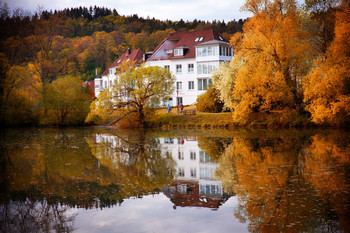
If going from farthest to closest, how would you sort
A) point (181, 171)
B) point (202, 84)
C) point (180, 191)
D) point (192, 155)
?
1. point (202, 84)
2. point (192, 155)
3. point (181, 171)
4. point (180, 191)

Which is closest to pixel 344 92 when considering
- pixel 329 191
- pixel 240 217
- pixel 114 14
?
pixel 329 191

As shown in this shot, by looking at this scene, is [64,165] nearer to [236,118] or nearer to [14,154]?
[14,154]

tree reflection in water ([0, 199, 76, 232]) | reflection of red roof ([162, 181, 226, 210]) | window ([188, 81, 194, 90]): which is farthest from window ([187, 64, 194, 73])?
tree reflection in water ([0, 199, 76, 232])

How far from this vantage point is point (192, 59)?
59.4m

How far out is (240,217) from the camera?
959cm

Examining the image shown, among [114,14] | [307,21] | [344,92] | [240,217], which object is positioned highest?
[114,14]

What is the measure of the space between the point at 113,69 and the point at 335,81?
164ft

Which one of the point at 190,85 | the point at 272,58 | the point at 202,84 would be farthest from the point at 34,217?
the point at 190,85

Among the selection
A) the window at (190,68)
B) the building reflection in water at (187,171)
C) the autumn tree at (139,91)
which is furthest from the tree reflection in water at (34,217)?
the window at (190,68)

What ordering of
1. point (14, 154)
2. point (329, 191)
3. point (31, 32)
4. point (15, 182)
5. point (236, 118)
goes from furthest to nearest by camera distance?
point (31, 32) < point (236, 118) < point (14, 154) < point (15, 182) < point (329, 191)

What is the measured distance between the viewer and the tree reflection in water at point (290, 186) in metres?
8.95

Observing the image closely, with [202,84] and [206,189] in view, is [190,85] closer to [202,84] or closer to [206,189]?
[202,84]

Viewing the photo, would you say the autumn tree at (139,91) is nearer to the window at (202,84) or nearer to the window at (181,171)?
the window at (202,84)

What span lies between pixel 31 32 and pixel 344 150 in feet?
135
